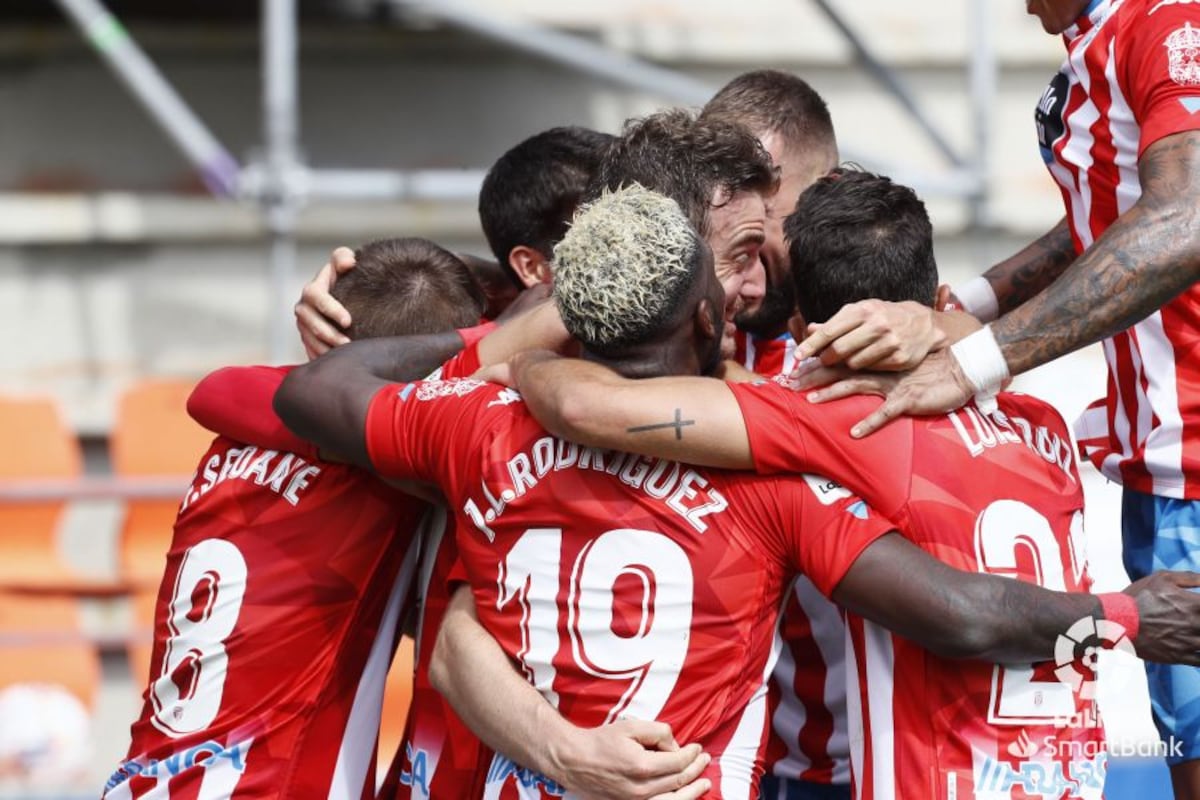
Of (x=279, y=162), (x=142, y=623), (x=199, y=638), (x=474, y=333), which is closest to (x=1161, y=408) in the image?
(x=474, y=333)

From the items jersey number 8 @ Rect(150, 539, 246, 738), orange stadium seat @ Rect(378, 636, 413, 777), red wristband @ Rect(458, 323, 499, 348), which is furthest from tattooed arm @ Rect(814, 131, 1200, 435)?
orange stadium seat @ Rect(378, 636, 413, 777)

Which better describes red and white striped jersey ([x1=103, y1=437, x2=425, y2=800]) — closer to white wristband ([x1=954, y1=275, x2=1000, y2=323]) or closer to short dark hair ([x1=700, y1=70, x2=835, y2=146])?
short dark hair ([x1=700, y1=70, x2=835, y2=146])

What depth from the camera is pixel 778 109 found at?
384cm

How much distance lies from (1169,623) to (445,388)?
1.32 m

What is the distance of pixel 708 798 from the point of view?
9.36 feet

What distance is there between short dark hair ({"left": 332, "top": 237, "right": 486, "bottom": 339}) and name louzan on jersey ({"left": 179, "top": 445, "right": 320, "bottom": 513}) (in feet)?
0.97

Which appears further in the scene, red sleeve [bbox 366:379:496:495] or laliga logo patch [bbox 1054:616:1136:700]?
red sleeve [bbox 366:379:496:495]

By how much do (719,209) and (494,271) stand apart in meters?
0.89

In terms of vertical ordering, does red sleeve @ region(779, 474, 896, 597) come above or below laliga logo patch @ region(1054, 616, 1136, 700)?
above

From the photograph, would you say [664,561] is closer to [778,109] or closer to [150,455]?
[778,109]

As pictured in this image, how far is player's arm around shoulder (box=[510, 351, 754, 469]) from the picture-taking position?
9.10 ft

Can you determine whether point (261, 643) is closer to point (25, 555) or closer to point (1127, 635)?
point (1127, 635)

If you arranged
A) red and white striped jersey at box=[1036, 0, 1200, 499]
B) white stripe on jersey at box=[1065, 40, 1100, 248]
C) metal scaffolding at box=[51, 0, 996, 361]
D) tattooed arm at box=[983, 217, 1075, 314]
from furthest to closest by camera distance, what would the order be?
1. metal scaffolding at box=[51, 0, 996, 361]
2. tattooed arm at box=[983, 217, 1075, 314]
3. white stripe on jersey at box=[1065, 40, 1100, 248]
4. red and white striped jersey at box=[1036, 0, 1200, 499]

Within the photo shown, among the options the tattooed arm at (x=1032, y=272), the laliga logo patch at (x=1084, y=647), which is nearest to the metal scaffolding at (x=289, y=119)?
the tattooed arm at (x=1032, y=272)
